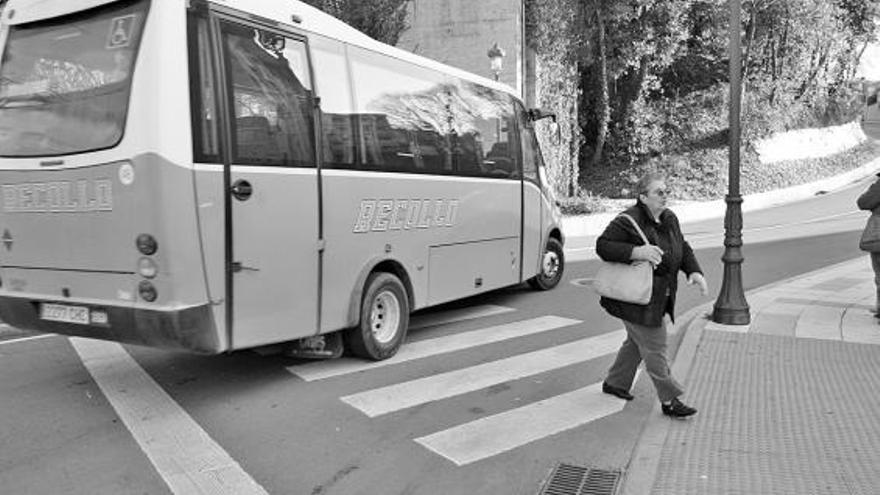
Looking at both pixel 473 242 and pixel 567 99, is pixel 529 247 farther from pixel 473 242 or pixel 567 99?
pixel 567 99

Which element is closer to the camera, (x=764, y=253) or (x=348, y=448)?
(x=348, y=448)

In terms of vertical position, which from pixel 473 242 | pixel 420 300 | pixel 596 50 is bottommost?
pixel 420 300

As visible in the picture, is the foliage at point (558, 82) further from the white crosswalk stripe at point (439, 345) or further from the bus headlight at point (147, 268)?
the bus headlight at point (147, 268)

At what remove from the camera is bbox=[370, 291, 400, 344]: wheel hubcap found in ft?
23.1

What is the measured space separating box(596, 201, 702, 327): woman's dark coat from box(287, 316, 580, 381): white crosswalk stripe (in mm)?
2502

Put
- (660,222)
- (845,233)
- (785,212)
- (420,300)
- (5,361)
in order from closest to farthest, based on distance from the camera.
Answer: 1. (660,222)
2. (5,361)
3. (420,300)
4. (845,233)
5. (785,212)

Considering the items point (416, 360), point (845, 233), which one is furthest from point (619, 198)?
point (416, 360)

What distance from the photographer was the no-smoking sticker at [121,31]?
17.1 ft

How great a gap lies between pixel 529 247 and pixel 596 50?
16.4 meters

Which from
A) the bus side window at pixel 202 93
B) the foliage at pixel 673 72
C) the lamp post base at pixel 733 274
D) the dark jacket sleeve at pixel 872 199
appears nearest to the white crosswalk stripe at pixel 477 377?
the lamp post base at pixel 733 274

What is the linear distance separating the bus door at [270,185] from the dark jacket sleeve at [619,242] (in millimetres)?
2275

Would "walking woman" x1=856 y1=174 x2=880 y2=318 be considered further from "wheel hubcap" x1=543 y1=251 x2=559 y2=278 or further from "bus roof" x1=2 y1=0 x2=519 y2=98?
"bus roof" x1=2 y1=0 x2=519 y2=98

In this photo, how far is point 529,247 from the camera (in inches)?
391

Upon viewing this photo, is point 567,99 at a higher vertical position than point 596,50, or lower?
lower
